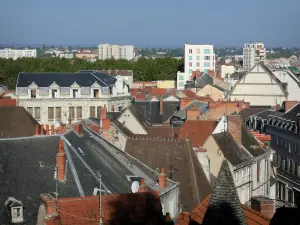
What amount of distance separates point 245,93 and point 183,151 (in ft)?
169

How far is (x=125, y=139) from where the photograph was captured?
131ft

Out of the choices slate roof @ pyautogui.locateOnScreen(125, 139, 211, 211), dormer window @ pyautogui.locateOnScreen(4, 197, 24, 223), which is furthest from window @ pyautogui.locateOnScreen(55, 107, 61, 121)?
dormer window @ pyautogui.locateOnScreen(4, 197, 24, 223)

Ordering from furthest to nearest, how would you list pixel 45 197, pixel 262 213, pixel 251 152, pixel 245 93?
pixel 245 93, pixel 251 152, pixel 262 213, pixel 45 197

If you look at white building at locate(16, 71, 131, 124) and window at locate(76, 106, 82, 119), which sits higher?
white building at locate(16, 71, 131, 124)

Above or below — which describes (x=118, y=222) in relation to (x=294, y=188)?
above

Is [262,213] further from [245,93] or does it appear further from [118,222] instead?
[245,93]

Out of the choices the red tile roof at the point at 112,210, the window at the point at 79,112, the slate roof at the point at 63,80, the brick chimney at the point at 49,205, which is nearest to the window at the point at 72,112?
the window at the point at 79,112

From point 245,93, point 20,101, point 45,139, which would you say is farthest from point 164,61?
point 45,139

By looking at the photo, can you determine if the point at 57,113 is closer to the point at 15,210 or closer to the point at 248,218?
the point at 15,210

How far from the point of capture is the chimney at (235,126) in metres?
44.2

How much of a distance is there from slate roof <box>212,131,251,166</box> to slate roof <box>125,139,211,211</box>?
5271 mm

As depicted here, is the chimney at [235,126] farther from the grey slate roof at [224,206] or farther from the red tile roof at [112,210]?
the grey slate roof at [224,206]

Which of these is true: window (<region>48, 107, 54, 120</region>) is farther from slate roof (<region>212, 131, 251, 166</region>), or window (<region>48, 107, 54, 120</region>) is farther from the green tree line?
the green tree line

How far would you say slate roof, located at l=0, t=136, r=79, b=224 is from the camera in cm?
2506
